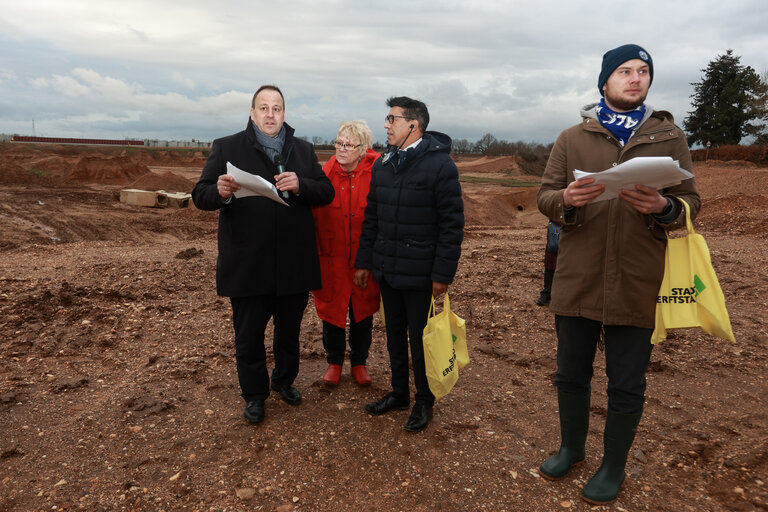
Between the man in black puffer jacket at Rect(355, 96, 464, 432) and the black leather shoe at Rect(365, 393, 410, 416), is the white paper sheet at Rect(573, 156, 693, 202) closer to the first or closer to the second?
the man in black puffer jacket at Rect(355, 96, 464, 432)

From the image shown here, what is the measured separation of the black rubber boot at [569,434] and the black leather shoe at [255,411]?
1837 millimetres

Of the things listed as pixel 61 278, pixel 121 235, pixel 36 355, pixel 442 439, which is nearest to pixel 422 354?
pixel 442 439

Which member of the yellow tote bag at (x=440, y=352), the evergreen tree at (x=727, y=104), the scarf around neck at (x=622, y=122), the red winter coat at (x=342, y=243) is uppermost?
the evergreen tree at (x=727, y=104)

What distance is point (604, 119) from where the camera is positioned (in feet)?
8.98

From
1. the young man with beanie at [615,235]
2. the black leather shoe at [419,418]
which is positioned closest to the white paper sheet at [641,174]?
the young man with beanie at [615,235]

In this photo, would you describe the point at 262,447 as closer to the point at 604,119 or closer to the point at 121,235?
the point at 604,119

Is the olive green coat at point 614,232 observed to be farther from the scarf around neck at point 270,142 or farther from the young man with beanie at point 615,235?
the scarf around neck at point 270,142

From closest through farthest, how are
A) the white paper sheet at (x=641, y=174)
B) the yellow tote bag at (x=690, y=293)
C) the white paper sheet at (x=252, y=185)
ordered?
1. the white paper sheet at (x=641, y=174)
2. the yellow tote bag at (x=690, y=293)
3. the white paper sheet at (x=252, y=185)

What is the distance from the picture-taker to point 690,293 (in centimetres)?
264

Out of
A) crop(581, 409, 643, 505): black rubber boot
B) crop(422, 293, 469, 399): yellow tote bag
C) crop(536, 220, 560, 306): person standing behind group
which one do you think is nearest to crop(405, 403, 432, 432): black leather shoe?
crop(422, 293, 469, 399): yellow tote bag

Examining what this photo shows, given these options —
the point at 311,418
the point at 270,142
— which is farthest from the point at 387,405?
the point at 270,142

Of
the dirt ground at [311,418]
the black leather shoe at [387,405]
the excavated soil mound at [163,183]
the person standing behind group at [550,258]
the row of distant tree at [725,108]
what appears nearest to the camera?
the dirt ground at [311,418]

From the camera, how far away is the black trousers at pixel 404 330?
3.54 m

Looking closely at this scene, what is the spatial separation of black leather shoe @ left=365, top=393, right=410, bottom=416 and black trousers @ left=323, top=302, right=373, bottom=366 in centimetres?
58
